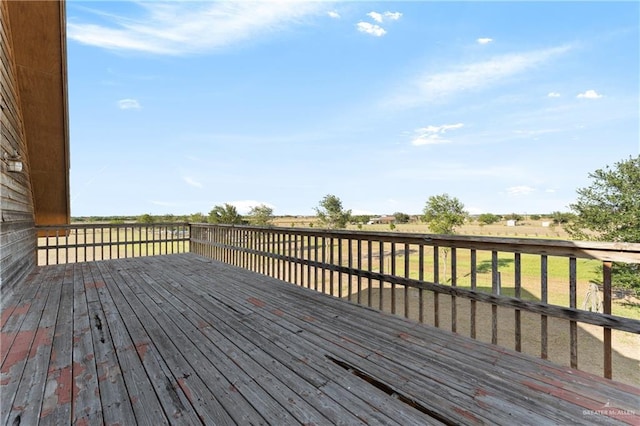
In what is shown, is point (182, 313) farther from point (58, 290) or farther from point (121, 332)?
point (58, 290)

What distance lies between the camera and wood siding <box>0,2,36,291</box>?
3.14 m

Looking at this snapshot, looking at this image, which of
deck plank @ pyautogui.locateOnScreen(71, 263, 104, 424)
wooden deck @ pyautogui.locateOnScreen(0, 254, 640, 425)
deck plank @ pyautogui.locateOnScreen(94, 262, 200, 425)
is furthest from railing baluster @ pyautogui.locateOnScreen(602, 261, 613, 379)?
deck plank @ pyautogui.locateOnScreen(71, 263, 104, 424)

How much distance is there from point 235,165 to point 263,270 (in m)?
29.4

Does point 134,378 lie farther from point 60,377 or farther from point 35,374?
point 35,374

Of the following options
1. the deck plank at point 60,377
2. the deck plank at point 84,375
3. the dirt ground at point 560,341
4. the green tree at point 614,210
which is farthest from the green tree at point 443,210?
the deck plank at point 60,377

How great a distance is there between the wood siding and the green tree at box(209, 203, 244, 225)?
24.7 meters

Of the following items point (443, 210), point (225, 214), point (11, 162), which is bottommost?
point (225, 214)

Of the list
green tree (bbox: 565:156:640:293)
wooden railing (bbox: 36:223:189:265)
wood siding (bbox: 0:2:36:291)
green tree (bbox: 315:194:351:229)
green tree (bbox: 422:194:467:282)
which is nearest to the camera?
wood siding (bbox: 0:2:36:291)

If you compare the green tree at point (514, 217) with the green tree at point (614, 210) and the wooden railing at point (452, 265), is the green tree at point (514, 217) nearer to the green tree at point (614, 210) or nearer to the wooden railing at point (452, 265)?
Result: the green tree at point (614, 210)

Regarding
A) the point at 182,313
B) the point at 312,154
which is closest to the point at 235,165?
the point at 312,154

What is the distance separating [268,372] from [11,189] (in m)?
4.48

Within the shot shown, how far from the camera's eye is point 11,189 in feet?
11.6

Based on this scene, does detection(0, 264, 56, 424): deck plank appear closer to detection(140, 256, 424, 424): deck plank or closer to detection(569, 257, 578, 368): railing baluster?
detection(140, 256, 424, 424): deck plank

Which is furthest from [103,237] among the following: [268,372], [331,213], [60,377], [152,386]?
[331,213]
